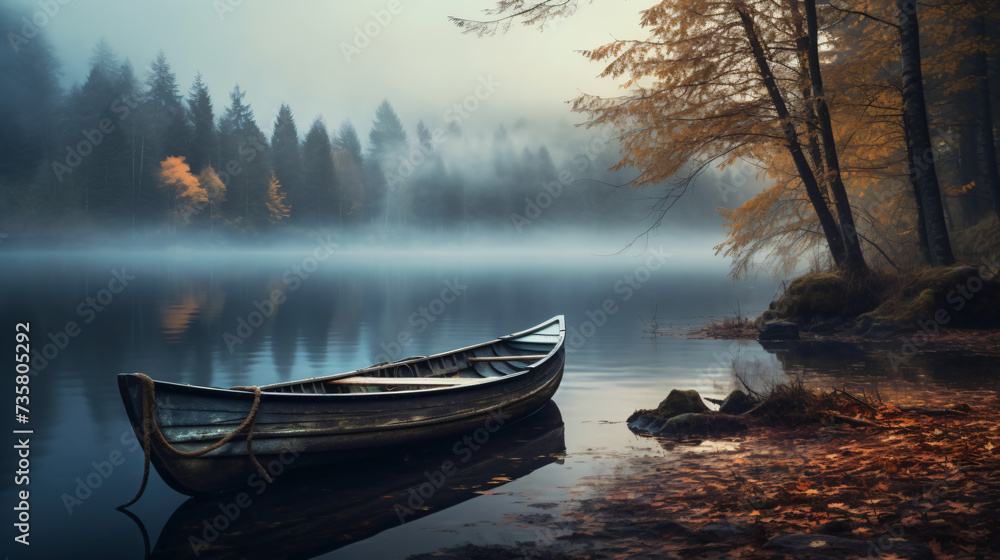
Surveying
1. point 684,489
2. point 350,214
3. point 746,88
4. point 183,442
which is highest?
point 350,214

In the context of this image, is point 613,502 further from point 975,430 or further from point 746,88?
point 746,88

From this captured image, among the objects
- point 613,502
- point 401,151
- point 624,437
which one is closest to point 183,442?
point 613,502

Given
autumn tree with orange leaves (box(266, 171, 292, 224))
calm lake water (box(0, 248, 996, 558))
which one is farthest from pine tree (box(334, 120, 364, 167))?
calm lake water (box(0, 248, 996, 558))

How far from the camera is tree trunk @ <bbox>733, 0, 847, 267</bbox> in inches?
716

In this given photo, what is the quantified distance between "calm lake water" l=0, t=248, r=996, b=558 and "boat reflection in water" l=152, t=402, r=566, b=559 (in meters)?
0.03

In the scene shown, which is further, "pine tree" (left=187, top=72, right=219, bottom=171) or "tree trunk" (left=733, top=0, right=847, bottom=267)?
"pine tree" (left=187, top=72, right=219, bottom=171)

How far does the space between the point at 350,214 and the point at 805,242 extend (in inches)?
2813

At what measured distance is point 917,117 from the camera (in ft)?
58.9

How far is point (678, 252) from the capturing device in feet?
565

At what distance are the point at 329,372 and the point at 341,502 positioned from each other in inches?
357

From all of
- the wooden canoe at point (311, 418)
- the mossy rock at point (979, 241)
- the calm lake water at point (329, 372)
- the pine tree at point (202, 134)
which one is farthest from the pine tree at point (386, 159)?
the wooden canoe at point (311, 418)

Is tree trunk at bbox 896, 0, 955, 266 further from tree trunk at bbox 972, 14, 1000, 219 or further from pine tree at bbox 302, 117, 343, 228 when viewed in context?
pine tree at bbox 302, 117, 343, 228

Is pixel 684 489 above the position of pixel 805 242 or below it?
below

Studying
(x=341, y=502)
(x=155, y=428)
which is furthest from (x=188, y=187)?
(x=341, y=502)
